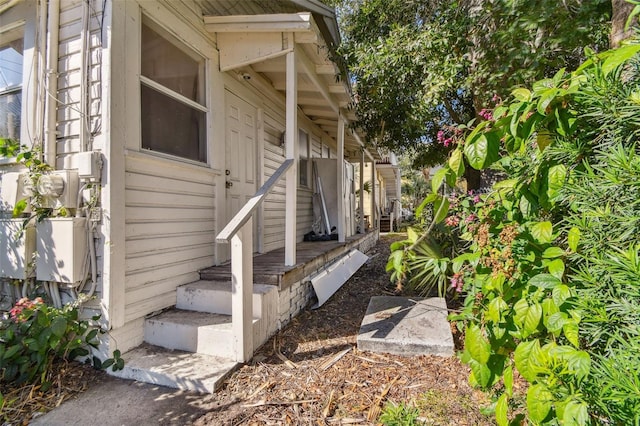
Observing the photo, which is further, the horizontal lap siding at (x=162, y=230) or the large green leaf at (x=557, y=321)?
the horizontal lap siding at (x=162, y=230)

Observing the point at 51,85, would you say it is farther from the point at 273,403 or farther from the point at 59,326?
the point at 273,403

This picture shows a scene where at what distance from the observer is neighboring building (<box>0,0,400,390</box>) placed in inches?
101

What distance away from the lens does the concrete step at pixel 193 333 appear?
2.61 m

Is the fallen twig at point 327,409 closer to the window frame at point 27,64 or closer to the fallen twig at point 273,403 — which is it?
the fallen twig at point 273,403

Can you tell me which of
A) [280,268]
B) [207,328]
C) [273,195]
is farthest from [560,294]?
[273,195]

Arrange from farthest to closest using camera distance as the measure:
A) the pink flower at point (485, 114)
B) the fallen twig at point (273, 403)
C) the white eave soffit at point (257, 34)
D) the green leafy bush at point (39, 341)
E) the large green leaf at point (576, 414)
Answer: the white eave soffit at point (257, 34) → the green leafy bush at point (39, 341) → the fallen twig at point (273, 403) → the pink flower at point (485, 114) → the large green leaf at point (576, 414)

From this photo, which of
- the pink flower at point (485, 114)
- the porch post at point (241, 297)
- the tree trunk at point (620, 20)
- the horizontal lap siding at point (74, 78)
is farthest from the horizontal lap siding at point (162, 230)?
the tree trunk at point (620, 20)

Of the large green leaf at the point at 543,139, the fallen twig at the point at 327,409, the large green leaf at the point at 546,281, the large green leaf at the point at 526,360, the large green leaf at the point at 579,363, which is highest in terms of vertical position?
the large green leaf at the point at 543,139

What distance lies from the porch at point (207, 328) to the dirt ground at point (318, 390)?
16cm

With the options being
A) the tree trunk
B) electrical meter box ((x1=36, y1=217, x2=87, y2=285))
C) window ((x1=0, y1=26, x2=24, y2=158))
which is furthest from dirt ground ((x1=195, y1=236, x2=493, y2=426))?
window ((x1=0, y1=26, x2=24, y2=158))

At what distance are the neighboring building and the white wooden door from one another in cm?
3

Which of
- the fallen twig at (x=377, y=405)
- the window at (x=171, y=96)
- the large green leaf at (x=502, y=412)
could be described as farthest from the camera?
the window at (x=171, y=96)

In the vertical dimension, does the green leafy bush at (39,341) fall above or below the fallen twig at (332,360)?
above

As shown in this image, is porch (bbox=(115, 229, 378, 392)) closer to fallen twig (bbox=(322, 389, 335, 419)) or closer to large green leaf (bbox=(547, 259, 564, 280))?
fallen twig (bbox=(322, 389, 335, 419))
